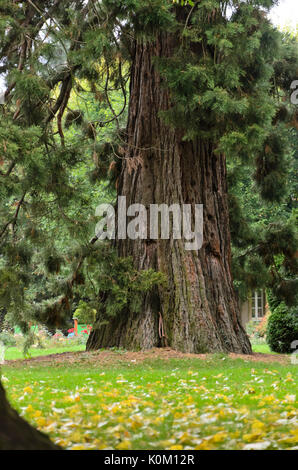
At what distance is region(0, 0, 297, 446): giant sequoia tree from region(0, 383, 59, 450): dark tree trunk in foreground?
5.34m

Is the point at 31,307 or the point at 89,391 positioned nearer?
the point at 89,391

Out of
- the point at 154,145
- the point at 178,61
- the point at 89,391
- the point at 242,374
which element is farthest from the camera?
the point at 154,145

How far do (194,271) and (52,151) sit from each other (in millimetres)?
2990

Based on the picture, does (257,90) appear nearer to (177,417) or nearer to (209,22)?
(209,22)

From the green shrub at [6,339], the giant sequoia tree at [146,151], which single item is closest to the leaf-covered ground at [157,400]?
the giant sequoia tree at [146,151]

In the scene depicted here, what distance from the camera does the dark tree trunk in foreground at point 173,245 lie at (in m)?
9.70

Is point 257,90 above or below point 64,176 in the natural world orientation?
above

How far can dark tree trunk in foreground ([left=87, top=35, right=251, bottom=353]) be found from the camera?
970 centimetres

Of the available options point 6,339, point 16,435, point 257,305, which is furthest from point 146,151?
point 257,305

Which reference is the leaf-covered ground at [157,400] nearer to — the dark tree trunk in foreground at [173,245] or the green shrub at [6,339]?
the dark tree trunk in foreground at [173,245]

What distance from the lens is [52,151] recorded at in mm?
9836

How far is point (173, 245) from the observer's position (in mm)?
9969

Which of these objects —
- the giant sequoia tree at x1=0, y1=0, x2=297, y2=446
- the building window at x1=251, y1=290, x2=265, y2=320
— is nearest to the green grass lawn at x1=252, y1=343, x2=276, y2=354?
→ the giant sequoia tree at x1=0, y1=0, x2=297, y2=446
